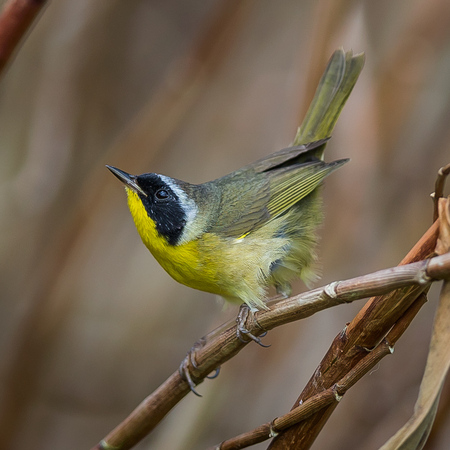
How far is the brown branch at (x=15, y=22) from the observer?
4.00 feet

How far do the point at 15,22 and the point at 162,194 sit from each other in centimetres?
117

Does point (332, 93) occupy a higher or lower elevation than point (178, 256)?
higher

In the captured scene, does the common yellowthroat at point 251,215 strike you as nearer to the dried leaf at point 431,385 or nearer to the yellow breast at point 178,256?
the yellow breast at point 178,256

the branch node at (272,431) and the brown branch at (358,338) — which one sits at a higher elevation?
the brown branch at (358,338)

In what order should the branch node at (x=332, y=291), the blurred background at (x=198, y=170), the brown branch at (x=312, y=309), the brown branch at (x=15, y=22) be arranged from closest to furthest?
1. the brown branch at (x=312, y=309)
2. the branch node at (x=332, y=291)
3. the brown branch at (x=15, y=22)
4. the blurred background at (x=198, y=170)

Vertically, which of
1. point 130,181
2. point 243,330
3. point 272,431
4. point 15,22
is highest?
point 15,22

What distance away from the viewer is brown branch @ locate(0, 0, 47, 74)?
122cm

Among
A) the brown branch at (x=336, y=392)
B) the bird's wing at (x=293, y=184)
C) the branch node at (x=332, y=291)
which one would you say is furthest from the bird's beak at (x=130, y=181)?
the branch node at (x=332, y=291)

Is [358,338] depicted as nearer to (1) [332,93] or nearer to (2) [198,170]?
(1) [332,93]

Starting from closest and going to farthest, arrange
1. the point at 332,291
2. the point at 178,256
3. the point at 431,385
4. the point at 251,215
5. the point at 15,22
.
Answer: the point at 431,385, the point at 332,291, the point at 15,22, the point at 178,256, the point at 251,215

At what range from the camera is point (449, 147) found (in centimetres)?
245

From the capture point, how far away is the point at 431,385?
3.18ft

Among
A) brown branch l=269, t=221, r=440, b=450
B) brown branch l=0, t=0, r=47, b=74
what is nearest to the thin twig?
brown branch l=269, t=221, r=440, b=450

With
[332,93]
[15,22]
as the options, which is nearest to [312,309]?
[15,22]
